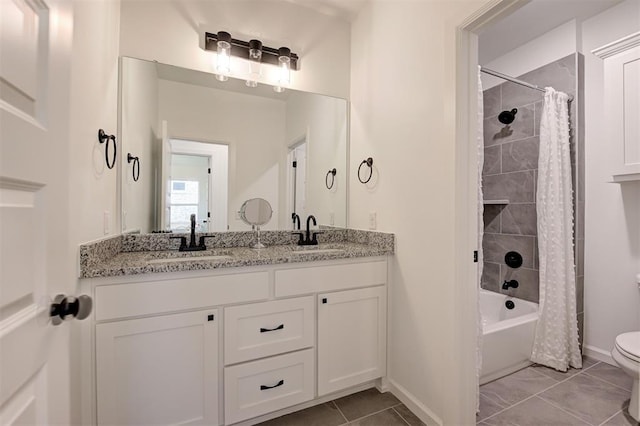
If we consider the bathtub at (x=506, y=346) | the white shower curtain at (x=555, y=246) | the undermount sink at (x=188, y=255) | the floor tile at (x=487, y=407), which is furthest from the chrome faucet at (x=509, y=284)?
the undermount sink at (x=188, y=255)

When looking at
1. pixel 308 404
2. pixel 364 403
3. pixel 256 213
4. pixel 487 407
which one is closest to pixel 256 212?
pixel 256 213

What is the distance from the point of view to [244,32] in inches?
82.2

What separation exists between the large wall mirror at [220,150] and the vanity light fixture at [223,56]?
0.19 feet

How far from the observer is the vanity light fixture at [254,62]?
6.77 ft

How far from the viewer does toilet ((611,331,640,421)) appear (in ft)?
5.20

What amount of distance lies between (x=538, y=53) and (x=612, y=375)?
2582mm

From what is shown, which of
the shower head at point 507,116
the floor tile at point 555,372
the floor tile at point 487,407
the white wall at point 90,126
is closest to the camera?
the white wall at point 90,126

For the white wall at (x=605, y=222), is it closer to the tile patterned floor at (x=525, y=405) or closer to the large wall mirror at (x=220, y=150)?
the tile patterned floor at (x=525, y=405)

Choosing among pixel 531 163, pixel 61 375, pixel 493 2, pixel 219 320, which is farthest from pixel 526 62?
pixel 61 375

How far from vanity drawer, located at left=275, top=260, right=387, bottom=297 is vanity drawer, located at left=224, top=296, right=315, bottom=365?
0.21ft

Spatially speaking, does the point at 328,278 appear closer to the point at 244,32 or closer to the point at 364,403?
the point at 364,403

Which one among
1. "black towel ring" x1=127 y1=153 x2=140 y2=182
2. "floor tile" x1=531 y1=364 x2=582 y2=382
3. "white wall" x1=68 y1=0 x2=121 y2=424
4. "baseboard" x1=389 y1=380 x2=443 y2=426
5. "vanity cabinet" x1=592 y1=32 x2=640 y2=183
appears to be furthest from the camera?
"floor tile" x1=531 y1=364 x2=582 y2=382

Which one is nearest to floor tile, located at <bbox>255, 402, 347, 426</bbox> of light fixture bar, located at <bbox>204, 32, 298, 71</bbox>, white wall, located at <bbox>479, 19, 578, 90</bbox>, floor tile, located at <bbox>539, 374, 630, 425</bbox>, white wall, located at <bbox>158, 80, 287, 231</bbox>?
white wall, located at <bbox>158, 80, 287, 231</bbox>

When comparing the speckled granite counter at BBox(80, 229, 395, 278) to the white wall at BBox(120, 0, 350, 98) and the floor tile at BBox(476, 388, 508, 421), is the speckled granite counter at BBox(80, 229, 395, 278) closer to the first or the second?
the floor tile at BBox(476, 388, 508, 421)
